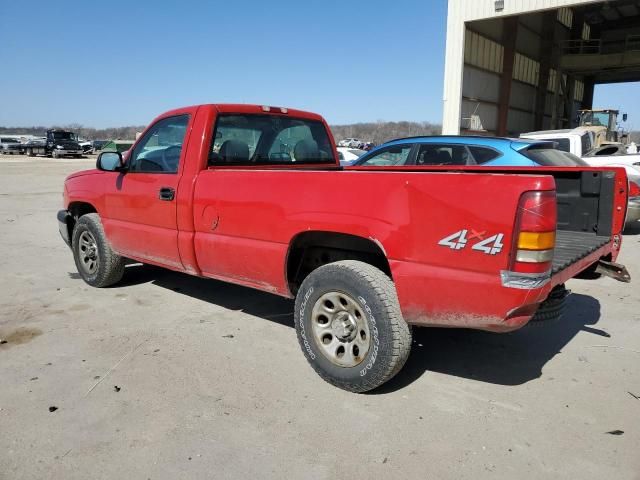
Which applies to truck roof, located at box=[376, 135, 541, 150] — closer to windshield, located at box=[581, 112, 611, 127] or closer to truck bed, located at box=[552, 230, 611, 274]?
truck bed, located at box=[552, 230, 611, 274]

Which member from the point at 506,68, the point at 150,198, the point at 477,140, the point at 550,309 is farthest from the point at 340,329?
the point at 506,68

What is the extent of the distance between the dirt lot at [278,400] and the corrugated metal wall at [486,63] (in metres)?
13.8

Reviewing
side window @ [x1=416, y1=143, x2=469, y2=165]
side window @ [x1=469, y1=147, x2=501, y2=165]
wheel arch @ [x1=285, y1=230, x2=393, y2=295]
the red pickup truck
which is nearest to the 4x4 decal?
the red pickup truck

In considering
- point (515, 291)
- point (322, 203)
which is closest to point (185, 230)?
point (322, 203)

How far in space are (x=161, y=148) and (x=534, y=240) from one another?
3.42 metres

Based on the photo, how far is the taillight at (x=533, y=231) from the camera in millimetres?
2447

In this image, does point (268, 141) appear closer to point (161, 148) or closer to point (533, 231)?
point (161, 148)

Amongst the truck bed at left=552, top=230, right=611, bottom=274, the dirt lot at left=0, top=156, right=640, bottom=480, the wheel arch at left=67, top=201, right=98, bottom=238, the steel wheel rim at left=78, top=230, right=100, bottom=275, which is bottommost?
the dirt lot at left=0, top=156, right=640, bottom=480

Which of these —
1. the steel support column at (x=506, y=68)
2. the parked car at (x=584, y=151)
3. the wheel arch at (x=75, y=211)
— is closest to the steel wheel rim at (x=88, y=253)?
the wheel arch at (x=75, y=211)

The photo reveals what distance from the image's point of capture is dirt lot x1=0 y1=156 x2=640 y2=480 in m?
2.52

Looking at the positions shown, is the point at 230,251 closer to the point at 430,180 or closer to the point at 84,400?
the point at 84,400

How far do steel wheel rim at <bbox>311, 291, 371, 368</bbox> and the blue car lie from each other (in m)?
3.51

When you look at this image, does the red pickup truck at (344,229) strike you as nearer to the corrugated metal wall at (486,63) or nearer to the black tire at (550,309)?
the black tire at (550,309)

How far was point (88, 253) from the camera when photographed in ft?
18.1
